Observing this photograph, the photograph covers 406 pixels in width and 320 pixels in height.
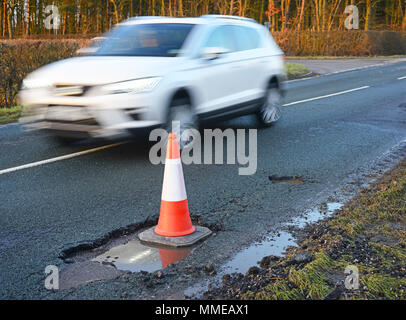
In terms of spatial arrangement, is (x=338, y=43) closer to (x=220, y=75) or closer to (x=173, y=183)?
(x=220, y=75)

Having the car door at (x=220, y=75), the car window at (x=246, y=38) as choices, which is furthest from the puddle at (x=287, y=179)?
the car window at (x=246, y=38)

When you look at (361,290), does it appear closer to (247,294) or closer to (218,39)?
(247,294)

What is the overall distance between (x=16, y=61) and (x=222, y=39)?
5.94m

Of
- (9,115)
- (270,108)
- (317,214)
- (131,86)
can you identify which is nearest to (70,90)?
(131,86)

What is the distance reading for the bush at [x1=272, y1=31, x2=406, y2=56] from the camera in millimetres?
34031

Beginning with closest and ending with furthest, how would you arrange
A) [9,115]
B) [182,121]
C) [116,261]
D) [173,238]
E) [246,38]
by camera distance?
[116,261]
[173,238]
[182,121]
[246,38]
[9,115]

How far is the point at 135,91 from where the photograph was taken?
21.7 feet

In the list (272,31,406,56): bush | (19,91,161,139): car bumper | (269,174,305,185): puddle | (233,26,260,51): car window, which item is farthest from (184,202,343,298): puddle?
(272,31,406,56): bush

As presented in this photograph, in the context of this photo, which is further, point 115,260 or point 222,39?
point 222,39

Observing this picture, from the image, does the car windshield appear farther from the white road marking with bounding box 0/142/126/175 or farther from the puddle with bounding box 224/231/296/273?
the puddle with bounding box 224/231/296/273

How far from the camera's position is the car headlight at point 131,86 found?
6.57m

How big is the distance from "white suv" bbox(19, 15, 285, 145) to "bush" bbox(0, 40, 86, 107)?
4358 mm

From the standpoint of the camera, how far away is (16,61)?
12.0 metres
